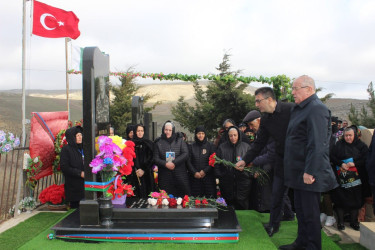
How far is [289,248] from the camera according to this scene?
3574 millimetres

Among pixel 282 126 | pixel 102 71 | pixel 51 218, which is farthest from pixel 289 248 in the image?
pixel 51 218

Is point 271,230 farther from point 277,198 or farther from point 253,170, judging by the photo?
point 253,170

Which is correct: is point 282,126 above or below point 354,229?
above

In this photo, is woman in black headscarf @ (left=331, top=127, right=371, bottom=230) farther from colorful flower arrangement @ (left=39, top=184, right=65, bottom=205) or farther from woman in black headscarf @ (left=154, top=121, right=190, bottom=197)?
colorful flower arrangement @ (left=39, top=184, right=65, bottom=205)

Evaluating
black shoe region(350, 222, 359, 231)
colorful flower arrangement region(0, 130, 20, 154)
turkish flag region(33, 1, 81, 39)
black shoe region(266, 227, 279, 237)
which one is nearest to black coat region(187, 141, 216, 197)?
black shoe region(266, 227, 279, 237)

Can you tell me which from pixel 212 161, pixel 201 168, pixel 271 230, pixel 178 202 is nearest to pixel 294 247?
pixel 271 230

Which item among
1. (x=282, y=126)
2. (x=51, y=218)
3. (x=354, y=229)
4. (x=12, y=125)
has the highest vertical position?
(x=12, y=125)

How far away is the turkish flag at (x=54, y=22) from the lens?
807 centimetres

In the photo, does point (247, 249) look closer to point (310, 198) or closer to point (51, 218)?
point (310, 198)

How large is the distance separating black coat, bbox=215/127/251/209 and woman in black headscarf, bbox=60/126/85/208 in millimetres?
2367

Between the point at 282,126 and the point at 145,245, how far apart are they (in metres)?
2.20

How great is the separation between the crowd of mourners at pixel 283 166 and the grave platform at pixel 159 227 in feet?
2.48

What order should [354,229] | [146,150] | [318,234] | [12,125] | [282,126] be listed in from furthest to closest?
[12,125], [146,150], [354,229], [282,126], [318,234]

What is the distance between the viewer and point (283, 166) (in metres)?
3.87
